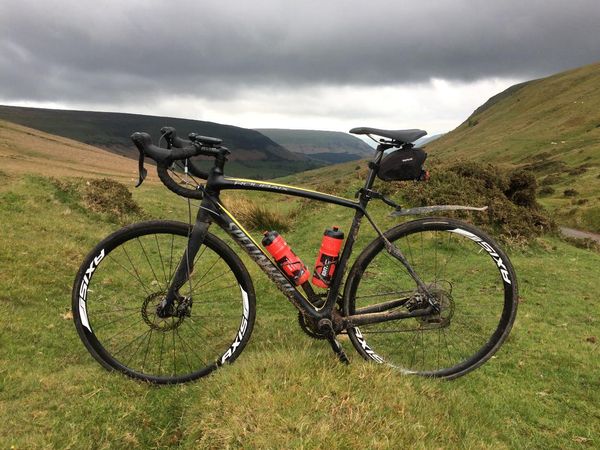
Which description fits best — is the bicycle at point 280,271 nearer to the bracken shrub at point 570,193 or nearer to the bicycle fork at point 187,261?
the bicycle fork at point 187,261

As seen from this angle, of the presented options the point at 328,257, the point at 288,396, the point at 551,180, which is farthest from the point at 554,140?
the point at 288,396

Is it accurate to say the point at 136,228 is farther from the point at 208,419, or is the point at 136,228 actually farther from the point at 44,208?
the point at 44,208

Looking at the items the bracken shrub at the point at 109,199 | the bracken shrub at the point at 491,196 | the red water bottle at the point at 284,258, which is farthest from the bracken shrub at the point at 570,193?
the red water bottle at the point at 284,258

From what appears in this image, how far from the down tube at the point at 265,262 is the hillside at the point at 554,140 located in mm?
14514

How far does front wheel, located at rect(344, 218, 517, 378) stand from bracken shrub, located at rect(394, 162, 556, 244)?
205 inches

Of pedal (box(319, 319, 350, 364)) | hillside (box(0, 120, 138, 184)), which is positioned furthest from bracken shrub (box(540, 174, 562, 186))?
pedal (box(319, 319, 350, 364))

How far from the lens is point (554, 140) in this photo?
312 ft

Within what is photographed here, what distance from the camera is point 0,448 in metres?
3.31

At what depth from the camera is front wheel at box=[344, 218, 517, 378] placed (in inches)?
182

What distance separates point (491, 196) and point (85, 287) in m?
13.6

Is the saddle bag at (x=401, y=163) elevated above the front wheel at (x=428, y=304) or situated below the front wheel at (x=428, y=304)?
above

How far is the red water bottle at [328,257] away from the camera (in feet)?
14.9

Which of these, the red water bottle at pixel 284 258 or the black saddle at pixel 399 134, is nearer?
the black saddle at pixel 399 134

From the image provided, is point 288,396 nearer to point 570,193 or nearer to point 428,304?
point 428,304
